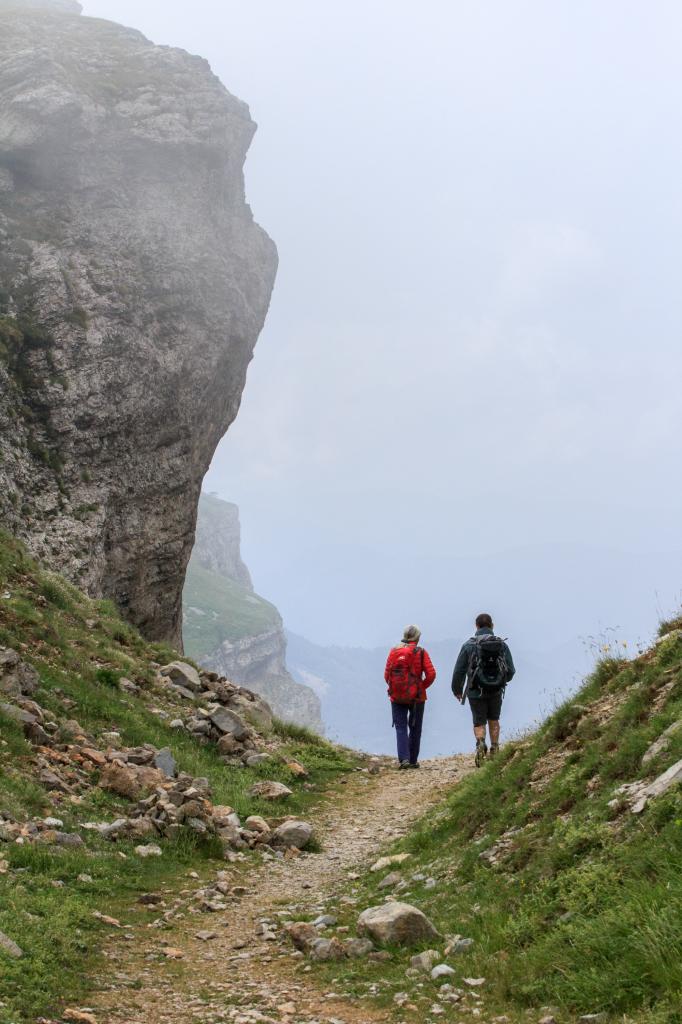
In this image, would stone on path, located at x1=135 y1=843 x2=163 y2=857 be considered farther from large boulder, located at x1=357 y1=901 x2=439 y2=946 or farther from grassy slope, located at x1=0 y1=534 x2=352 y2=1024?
large boulder, located at x1=357 y1=901 x2=439 y2=946

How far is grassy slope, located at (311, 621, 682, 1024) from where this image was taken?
16.9ft

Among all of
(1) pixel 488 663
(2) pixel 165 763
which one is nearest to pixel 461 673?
(1) pixel 488 663

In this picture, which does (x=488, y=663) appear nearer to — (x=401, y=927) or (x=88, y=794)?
(x=88, y=794)

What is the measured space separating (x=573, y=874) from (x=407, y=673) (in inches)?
497

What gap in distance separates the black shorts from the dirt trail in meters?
4.78

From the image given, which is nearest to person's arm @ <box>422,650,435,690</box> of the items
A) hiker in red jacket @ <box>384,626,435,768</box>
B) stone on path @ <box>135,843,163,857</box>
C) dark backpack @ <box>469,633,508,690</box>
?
hiker in red jacket @ <box>384,626,435,768</box>

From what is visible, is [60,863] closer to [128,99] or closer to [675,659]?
[675,659]

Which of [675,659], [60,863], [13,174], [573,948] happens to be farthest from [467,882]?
[13,174]

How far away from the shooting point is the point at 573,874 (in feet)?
22.0

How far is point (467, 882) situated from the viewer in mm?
8633

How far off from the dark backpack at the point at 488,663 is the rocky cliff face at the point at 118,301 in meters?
23.9

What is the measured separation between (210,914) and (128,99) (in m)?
55.8

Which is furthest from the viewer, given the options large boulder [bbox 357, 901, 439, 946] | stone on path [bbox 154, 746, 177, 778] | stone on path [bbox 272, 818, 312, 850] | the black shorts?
the black shorts

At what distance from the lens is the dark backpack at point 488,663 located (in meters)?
16.4
